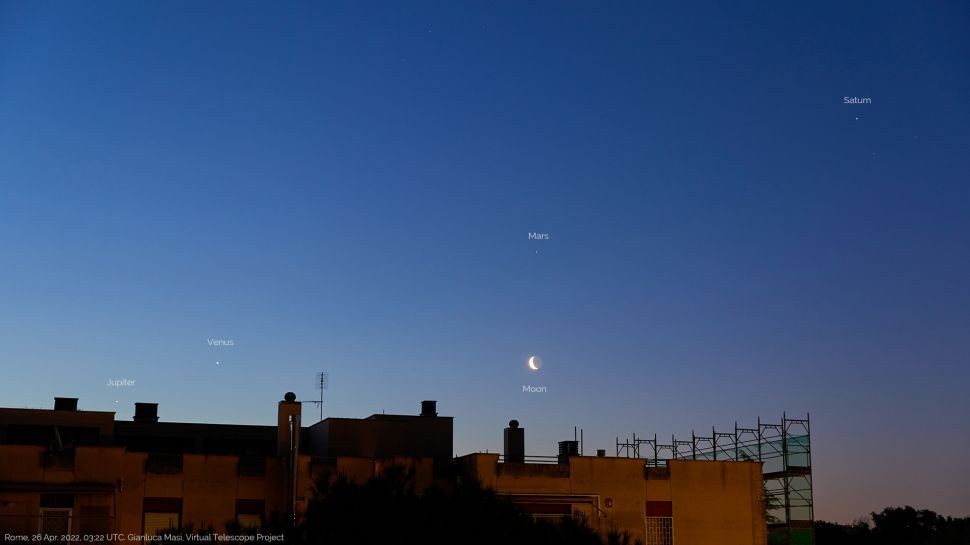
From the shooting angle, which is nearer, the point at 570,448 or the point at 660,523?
the point at 660,523

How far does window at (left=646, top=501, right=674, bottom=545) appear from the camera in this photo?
151 feet

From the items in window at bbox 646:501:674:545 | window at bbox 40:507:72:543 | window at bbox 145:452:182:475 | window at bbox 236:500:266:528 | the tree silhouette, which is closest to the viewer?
the tree silhouette

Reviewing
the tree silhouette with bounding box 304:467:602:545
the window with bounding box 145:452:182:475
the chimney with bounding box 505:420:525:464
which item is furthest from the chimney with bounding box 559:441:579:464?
the tree silhouette with bounding box 304:467:602:545

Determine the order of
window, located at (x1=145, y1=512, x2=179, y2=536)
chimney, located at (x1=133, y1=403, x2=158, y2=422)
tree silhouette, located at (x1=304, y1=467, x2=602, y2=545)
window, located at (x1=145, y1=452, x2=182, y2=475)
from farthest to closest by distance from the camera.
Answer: chimney, located at (x1=133, y1=403, x2=158, y2=422), window, located at (x1=145, y1=452, x2=182, y2=475), window, located at (x1=145, y1=512, x2=179, y2=536), tree silhouette, located at (x1=304, y1=467, x2=602, y2=545)

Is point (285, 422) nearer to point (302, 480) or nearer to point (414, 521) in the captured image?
point (302, 480)

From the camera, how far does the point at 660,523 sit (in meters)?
46.3

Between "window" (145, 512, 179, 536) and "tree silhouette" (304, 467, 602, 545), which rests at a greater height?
"tree silhouette" (304, 467, 602, 545)

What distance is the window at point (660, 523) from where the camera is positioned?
46062 mm

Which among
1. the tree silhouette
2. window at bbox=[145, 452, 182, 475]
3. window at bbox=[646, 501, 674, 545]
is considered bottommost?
window at bbox=[646, 501, 674, 545]

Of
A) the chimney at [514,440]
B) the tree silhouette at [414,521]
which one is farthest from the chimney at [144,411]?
the tree silhouette at [414,521]

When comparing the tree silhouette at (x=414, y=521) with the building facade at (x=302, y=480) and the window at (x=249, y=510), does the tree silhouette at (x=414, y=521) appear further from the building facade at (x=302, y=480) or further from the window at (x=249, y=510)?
the window at (x=249, y=510)

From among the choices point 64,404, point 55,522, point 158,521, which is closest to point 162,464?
point 158,521

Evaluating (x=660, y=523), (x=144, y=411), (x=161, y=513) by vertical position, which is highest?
(x=144, y=411)

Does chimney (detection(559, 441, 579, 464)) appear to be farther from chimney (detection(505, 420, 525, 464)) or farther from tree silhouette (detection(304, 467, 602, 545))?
tree silhouette (detection(304, 467, 602, 545))
